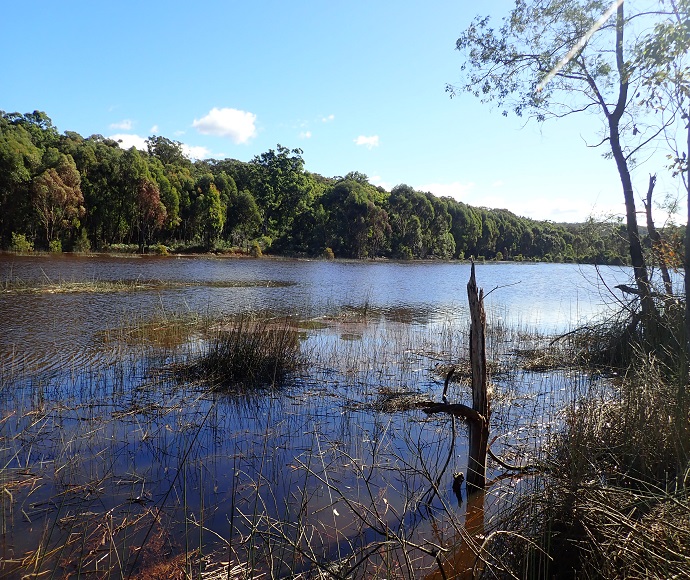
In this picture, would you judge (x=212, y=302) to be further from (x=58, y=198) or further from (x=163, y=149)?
(x=163, y=149)

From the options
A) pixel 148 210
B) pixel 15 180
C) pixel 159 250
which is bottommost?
pixel 159 250

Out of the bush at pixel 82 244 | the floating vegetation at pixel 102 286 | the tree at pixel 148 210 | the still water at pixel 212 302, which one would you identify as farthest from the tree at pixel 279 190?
the floating vegetation at pixel 102 286

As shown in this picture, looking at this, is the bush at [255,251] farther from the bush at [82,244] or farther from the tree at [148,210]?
the bush at [82,244]

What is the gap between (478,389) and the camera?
4766mm

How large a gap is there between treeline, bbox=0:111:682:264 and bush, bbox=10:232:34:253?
91mm

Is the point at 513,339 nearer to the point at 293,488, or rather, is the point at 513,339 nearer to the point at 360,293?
the point at 293,488

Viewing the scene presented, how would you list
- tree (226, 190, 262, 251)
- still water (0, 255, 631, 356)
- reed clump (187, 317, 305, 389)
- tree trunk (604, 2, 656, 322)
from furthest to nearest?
tree (226, 190, 262, 251) < still water (0, 255, 631, 356) < tree trunk (604, 2, 656, 322) < reed clump (187, 317, 305, 389)

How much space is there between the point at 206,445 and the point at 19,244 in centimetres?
4247

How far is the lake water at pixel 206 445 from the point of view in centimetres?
377

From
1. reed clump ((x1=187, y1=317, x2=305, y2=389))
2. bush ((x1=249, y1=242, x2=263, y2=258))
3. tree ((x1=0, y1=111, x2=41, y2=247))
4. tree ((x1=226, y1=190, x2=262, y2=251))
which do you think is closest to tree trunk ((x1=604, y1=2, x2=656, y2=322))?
reed clump ((x1=187, y1=317, x2=305, y2=389))

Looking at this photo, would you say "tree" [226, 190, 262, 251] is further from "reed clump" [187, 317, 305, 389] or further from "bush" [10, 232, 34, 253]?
"reed clump" [187, 317, 305, 389]

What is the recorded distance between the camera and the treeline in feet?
137

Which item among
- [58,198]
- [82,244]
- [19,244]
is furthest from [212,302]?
[82,244]

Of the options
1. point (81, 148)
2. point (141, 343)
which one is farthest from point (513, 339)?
point (81, 148)
